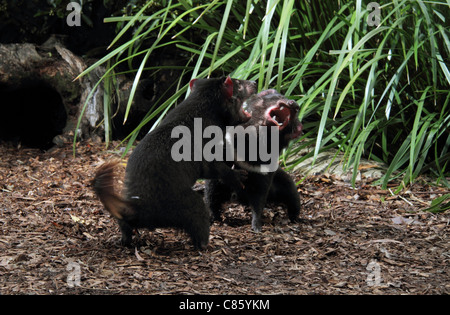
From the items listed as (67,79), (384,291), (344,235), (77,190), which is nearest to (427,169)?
(344,235)

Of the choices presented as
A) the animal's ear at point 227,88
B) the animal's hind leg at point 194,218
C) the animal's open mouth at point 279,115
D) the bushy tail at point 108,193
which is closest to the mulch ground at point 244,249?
the animal's hind leg at point 194,218

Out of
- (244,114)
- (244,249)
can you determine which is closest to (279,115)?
(244,114)

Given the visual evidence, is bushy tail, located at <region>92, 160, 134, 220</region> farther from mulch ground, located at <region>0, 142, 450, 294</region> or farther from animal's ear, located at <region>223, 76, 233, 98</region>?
animal's ear, located at <region>223, 76, 233, 98</region>

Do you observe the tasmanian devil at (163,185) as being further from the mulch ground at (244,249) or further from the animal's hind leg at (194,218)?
the mulch ground at (244,249)

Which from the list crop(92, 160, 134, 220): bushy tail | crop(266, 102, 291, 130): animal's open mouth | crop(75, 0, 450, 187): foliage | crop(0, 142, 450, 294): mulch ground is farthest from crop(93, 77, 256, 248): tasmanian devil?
crop(75, 0, 450, 187): foliage

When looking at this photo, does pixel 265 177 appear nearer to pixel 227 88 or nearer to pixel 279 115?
pixel 279 115

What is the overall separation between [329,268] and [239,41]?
182 cm

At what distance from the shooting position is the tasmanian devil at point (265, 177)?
2.86 m

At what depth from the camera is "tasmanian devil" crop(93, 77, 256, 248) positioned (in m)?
2.35

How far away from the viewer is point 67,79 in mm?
4504

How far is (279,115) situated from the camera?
292 cm

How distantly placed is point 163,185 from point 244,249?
509 millimetres

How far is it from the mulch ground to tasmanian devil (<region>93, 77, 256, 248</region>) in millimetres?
157
